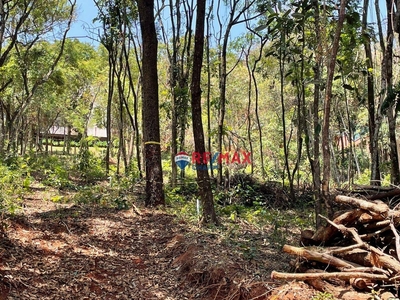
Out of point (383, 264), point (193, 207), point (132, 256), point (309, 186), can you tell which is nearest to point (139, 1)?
point (193, 207)

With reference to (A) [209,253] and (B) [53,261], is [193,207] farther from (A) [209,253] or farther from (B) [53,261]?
(B) [53,261]

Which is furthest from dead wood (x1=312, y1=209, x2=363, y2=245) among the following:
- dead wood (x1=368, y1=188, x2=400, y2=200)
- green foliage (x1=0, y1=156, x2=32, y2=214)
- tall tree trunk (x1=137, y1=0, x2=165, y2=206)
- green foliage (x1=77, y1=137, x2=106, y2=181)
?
green foliage (x1=77, y1=137, x2=106, y2=181)

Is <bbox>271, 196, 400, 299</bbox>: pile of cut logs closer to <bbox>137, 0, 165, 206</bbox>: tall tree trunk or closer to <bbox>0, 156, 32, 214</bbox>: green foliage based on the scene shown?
<bbox>0, 156, 32, 214</bbox>: green foliage

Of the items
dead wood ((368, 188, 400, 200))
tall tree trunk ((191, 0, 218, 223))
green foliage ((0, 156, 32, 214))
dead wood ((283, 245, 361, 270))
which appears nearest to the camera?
dead wood ((283, 245, 361, 270))

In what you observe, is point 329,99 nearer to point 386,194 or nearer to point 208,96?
point 386,194

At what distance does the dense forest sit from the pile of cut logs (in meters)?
0.54

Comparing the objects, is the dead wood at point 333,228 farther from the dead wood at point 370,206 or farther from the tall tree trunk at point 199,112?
the tall tree trunk at point 199,112

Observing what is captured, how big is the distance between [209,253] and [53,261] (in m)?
1.79

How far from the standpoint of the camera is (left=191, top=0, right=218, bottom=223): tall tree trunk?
5258mm

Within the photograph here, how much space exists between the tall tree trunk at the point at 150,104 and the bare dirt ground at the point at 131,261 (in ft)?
3.40

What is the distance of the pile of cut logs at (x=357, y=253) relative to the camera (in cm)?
255

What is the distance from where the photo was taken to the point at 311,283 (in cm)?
290

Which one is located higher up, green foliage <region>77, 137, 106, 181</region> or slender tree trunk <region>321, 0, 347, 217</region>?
slender tree trunk <region>321, 0, 347, 217</region>

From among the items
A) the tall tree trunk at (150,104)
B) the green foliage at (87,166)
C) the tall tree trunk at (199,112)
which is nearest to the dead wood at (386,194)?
the tall tree trunk at (199,112)
